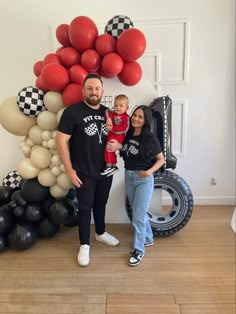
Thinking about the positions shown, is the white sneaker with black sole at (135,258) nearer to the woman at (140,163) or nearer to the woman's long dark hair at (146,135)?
the woman at (140,163)

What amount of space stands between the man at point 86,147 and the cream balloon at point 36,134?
1.07ft

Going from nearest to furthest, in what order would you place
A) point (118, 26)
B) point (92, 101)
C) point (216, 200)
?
point (92, 101) < point (118, 26) < point (216, 200)

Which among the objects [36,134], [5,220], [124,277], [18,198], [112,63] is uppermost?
[112,63]

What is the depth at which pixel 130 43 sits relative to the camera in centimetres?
192

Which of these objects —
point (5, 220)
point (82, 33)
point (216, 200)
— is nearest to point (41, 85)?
point (82, 33)

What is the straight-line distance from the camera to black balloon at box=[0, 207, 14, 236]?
7.16 feet

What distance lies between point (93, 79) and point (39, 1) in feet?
4.74

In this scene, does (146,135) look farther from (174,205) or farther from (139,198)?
(174,205)

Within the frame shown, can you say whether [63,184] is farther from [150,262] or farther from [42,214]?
[150,262]

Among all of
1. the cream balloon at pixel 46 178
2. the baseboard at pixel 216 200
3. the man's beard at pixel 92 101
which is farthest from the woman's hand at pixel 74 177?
the baseboard at pixel 216 200

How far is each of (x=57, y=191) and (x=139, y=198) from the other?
702mm

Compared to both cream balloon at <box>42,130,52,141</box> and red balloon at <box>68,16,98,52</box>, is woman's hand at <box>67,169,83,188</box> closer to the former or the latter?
cream balloon at <box>42,130,52,141</box>

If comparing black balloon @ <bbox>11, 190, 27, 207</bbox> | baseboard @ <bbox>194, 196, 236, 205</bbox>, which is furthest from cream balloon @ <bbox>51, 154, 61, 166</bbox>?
baseboard @ <bbox>194, 196, 236, 205</bbox>

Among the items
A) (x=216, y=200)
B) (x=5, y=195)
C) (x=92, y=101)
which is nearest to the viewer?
(x=92, y=101)
